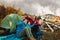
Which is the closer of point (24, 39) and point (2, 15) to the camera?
point (24, 39)

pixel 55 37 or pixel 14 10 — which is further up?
pixel 14 10

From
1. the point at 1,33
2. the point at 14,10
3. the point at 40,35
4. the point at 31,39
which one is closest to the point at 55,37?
the point at 40,35

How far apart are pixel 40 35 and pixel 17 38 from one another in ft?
4.48

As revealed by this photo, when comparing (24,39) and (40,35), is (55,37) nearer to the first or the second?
(40,35)

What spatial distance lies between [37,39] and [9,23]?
55.4 inches

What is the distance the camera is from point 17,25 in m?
7.63

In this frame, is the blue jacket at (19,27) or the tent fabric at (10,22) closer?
the blue jacket at (19,27)

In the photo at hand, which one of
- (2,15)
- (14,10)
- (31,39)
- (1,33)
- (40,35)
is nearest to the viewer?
(31,39)

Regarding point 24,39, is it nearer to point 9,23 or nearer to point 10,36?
point 10,36

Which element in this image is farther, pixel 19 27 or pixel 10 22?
pixel 10 22

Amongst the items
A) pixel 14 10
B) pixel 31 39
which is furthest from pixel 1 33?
pixel 14 10

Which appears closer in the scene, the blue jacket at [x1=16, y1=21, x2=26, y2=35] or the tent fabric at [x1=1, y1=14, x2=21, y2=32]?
the blue jacket at [x1=16, y1=21, x2=26, y2=35]

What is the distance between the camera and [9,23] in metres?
7.99

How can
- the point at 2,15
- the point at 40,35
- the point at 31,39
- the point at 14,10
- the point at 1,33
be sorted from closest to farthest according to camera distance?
the point at 31,39
the point at 1,33
the point at 40,35
the point at 2,15
the point at 14,10
